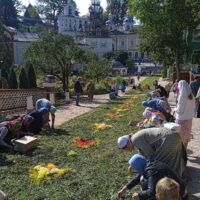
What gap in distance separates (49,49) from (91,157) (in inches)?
683

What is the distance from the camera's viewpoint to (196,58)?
98.1 feet

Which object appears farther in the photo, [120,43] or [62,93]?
[120,43]

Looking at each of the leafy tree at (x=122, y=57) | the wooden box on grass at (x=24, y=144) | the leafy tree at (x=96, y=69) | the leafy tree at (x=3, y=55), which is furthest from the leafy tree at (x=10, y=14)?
the wooden box on grass at (x=24, y=144)

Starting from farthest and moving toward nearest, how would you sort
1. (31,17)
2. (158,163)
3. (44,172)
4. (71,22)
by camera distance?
(31,17) < (71,22) < (44,172) < (158,163)

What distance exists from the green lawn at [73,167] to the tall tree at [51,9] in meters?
76.9

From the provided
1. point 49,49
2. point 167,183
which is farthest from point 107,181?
point 49,49

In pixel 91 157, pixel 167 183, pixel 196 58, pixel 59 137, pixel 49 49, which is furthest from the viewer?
pixel 196 58

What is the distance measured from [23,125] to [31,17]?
8434 centimetres

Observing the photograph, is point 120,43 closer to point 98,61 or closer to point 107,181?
point 98,61

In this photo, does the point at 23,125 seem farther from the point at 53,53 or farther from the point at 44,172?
the point at 53,53

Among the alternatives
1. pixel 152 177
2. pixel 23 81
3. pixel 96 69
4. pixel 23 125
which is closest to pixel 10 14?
pixel 96 69

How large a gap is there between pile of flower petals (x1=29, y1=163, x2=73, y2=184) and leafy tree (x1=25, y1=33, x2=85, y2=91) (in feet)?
58.1

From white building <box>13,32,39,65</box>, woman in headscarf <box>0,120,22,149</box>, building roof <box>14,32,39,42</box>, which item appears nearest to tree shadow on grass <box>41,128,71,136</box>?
woman in headscarf <box>0,120,22,149</box>

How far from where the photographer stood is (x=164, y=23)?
2903 cm
